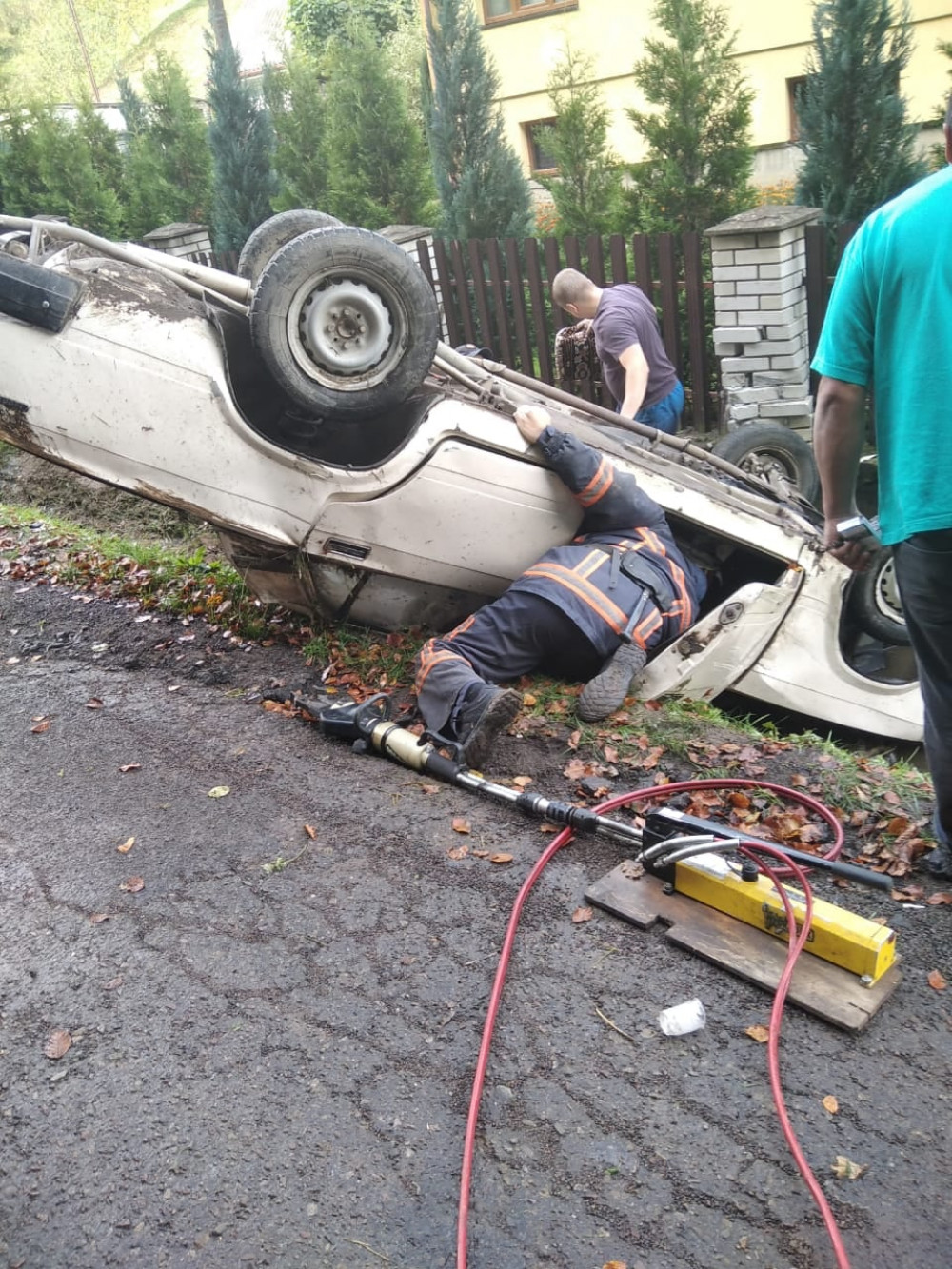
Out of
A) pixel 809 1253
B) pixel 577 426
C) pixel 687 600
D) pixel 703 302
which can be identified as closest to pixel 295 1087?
pixel 809 1253

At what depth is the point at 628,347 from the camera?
6102 millimetres

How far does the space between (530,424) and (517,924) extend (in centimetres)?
218

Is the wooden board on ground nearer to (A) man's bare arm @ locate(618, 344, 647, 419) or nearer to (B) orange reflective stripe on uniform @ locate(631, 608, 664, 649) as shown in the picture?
(B) orange reflective stripe on uniform @ locate(631, 608, 664, 649)

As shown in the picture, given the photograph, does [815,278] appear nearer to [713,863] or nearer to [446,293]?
[446,293]

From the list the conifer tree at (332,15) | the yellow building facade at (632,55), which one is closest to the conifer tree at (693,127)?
the yellow building facade at (632,55)

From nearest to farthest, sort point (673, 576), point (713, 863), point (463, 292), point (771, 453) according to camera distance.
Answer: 1. point (713, 863)
2. point (673, 576)
3. point (771, 453)
4. point (463, 292)

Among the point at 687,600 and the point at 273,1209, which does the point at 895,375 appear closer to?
the point at 687,600

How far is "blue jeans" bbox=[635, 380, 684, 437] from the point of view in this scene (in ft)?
21.4

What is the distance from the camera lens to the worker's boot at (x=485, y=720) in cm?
364

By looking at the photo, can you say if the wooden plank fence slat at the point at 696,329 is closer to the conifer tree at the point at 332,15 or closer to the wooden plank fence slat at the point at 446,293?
the wooden plank fence slat at the point at 446,293

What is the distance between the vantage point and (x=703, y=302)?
7957mm

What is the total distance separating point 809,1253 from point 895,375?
2.06 metres

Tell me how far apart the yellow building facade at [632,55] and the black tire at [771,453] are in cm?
1005

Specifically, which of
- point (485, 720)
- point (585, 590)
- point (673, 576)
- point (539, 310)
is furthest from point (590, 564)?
point (539, 310)
